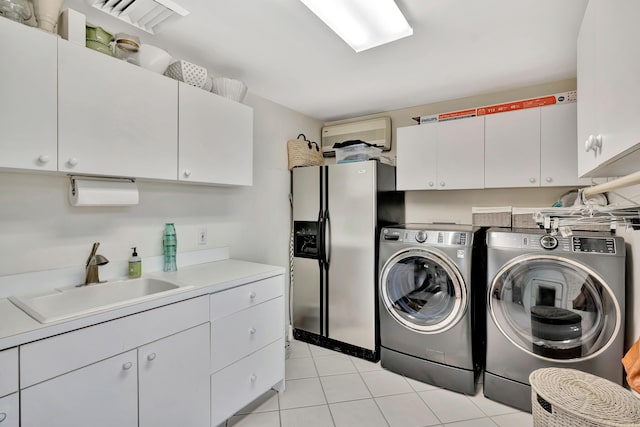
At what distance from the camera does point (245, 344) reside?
74.7 inches

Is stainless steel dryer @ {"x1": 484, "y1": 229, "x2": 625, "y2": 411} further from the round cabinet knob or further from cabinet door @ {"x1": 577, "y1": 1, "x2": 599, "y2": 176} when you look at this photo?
the round cabinet knob

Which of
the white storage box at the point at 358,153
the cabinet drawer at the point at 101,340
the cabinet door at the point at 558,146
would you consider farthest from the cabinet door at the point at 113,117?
the cabinet door at the point at 558,146

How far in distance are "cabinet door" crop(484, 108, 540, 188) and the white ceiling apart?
34 centimetres

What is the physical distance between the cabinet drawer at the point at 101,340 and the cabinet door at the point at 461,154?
2.12 m

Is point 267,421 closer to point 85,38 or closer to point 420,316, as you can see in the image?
point 420,316

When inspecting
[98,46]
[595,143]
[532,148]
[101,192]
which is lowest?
[101,192]

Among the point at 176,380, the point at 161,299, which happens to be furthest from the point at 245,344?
the point at 161,299

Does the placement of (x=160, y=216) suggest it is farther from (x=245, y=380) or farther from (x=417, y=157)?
(x=417, y=157)

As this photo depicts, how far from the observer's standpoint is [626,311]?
182 cm

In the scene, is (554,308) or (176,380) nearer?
(176,380)

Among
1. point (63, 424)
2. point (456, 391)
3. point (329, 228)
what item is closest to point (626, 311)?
point (456, 391)

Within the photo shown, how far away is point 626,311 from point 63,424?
2.84 m

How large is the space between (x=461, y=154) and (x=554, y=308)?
1.28 meters

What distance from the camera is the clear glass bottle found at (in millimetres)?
2021
